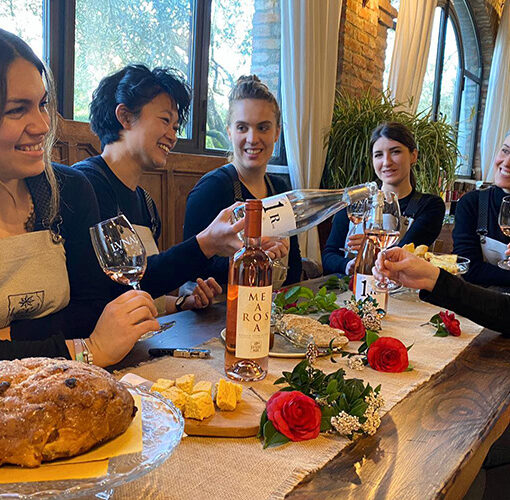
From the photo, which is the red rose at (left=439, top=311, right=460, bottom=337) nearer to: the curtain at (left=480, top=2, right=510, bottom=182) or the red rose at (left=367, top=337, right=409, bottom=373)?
the red rose at (left=367, top=337, right=409, bottom=373)

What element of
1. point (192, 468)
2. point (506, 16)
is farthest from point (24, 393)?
point (506, 16)

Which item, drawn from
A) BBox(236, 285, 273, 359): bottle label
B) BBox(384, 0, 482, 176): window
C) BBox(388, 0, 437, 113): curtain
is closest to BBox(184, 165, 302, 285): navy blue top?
BBox(236, 285, 273, 359): bottle label

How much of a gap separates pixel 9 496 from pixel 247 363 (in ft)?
1.52

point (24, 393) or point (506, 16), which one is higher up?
point (506, 16)

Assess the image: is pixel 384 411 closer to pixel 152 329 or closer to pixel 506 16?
pixel 152 329

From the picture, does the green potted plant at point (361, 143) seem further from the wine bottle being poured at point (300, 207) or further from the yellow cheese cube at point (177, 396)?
the yellow cheese cube at point (177, 396)

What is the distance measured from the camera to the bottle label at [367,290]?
4.21 feet

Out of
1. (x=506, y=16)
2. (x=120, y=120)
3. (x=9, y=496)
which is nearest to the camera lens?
(x=9, y=496)

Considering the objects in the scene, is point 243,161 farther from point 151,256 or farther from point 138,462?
point 138,462

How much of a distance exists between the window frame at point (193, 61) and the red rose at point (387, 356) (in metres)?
2.12

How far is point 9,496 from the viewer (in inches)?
16.8

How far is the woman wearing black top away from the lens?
2.47m

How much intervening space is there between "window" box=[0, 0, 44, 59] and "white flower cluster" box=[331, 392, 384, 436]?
6.84ft

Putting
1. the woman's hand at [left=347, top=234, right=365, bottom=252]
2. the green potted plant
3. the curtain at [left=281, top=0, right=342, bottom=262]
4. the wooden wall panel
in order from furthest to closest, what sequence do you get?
1. the green potted plant
2. the curtain at [left=281, top=0, right=342, bottom=262]
3. the wooden wall panel
4. the woman's hand at [left=347, top=234, right=365, bottom=252]
